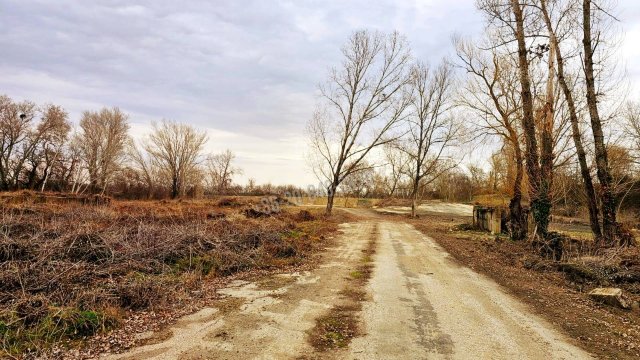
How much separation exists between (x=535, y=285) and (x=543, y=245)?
13.3 feet

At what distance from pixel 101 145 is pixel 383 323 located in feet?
180

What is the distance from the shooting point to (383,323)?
19.0 ft

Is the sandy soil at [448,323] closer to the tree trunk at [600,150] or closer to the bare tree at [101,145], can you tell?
the tree trunk at [600,150]

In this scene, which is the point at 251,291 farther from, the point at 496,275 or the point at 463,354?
the point at 496,275

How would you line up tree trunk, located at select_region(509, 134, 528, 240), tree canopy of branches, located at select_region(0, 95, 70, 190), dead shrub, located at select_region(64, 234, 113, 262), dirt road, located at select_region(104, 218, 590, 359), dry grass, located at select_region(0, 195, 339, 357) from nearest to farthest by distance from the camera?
dirt road, located at select_region(104, 218, 590, 359) < dry grass, located at select_region(0, 195, 339, 357) < dead shrub, located at select_region(64, 234, 113, 262) < tree trunk, located at select_region(509, 134, 528, 240) < tree canopy of branches, located at select_region(0, 95, 70, 190)

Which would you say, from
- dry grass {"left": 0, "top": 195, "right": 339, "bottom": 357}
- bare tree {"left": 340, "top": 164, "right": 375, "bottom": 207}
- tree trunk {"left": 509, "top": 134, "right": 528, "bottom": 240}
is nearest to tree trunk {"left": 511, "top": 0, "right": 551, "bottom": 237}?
tree trunk {"left": 509, "top": 134, "right": 528, "bottom": 240}

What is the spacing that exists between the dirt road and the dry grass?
42.6 inches

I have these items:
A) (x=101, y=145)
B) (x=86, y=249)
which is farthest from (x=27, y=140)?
(x=86, y=249)

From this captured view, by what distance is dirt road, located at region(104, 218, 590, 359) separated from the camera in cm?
477

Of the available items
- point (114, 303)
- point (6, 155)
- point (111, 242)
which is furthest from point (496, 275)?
point (6, 155)

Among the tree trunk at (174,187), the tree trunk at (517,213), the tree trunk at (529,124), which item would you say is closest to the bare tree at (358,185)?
the tree trunk at (174,187)

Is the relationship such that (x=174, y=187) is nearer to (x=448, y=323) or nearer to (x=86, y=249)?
(x=86, y=249)

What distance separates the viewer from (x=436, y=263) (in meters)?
10.9

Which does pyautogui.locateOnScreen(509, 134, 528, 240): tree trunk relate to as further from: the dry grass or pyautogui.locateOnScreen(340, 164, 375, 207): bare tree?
pyautogui.locateOnScreen(340, 164, 375, 207): bare tree
